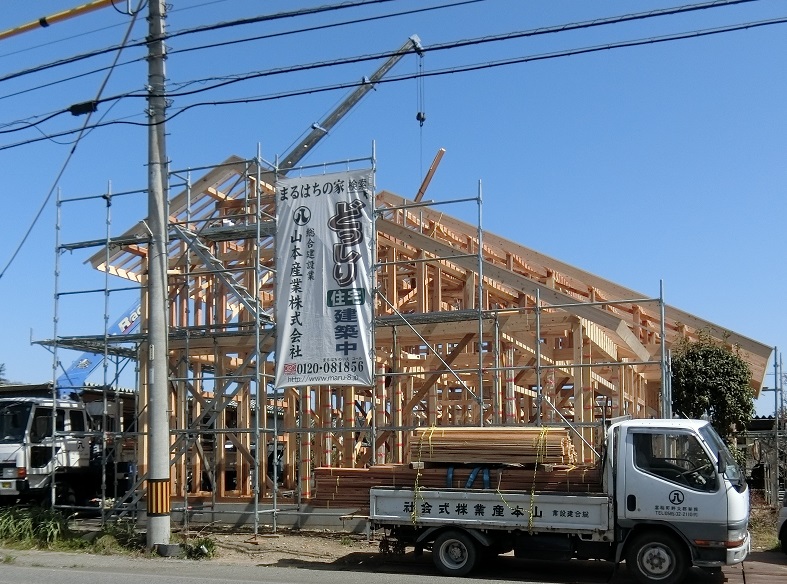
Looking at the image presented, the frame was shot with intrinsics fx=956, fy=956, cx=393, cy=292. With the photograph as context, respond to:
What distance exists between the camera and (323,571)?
500 inches

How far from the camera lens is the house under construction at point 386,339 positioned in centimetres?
1662

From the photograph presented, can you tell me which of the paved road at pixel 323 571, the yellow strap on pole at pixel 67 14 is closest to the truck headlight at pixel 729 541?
the paved road at pixel 323 571

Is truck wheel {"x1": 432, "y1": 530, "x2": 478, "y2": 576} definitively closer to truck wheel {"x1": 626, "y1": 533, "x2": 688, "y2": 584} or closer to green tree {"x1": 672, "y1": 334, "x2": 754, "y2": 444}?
truck wheel {"x1": 626, "y1": 533, "x2": 688, "y2": 584}

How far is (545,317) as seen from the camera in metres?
16.8

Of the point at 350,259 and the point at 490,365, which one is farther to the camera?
the point at 490,365

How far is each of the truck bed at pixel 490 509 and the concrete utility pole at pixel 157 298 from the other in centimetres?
381

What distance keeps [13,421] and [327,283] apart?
7.45 m

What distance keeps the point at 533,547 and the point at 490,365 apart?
7700 millimetres

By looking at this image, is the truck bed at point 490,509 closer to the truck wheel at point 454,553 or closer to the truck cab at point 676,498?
the truck wheel at point 454,553

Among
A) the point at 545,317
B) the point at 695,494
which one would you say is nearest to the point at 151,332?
the point at 545,317

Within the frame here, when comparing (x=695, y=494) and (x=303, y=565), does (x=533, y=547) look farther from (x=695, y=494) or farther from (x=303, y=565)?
(x=303, y=565)

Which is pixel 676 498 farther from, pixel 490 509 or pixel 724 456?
pixel 490 509

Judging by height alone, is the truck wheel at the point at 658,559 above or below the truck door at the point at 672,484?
below

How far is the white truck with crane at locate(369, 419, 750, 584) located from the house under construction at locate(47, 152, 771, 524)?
3.23m
